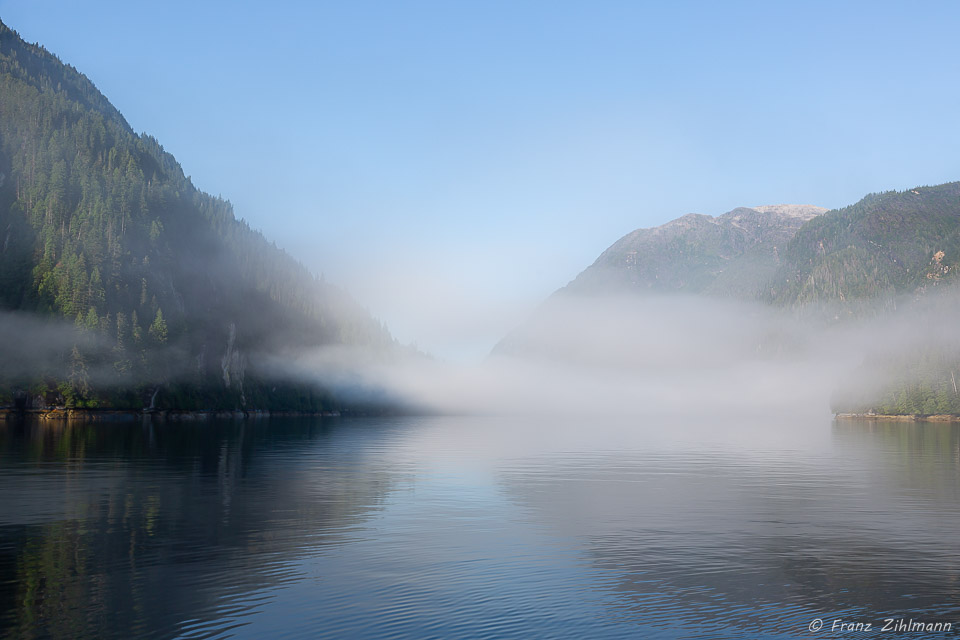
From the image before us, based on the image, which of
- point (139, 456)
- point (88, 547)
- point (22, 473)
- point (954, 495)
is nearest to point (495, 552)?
point (88, 547)

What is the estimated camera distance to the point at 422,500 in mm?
61000

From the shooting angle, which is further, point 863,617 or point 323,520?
point 323,520

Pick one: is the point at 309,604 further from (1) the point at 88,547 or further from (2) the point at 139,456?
(2) the point at 139,456

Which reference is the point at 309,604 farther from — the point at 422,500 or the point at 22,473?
the point at 22,473

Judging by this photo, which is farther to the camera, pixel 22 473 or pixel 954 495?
pixel 22 473

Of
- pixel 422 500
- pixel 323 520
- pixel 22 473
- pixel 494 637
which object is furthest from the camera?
pixel 22 473

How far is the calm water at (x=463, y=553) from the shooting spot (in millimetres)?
27656

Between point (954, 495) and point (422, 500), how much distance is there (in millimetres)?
47293

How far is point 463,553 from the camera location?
129 ft

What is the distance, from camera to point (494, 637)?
1010 inches

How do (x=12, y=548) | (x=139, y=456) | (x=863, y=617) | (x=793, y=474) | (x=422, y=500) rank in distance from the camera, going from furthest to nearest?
(x=139, y=456)
(x=793, y=474)
(x=422, y=500)
(x=12, y=548)
(x=863, y=617)

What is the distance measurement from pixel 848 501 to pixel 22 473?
76.8 meters

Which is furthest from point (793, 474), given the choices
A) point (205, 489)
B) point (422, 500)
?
point (205, 489)

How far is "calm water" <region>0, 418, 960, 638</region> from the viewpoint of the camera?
2766 centimetres
